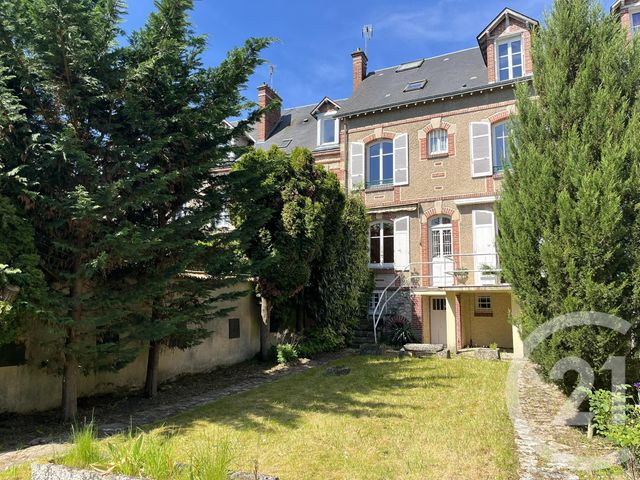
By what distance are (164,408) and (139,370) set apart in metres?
1.68

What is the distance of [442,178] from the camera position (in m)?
15.2

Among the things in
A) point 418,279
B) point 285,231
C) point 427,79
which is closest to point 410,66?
point 427,79

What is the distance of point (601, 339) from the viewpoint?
17.7ft

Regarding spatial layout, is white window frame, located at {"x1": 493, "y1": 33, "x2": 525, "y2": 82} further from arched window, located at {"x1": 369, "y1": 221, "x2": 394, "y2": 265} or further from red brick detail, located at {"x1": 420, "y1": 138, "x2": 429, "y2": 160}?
arched window, located at {"x1": 369, "y1": 221, "x2": 394, "y2": 265}

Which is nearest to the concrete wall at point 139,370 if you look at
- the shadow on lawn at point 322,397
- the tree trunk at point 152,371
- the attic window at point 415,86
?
the tree trunk at point 152,371

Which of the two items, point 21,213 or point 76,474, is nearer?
point 76,474

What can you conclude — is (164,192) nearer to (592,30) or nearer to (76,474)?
(76,474)

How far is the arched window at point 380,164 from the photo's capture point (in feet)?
53.5

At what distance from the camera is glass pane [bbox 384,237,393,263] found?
1599 cm

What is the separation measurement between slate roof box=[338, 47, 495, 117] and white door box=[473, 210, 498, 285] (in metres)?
4.31

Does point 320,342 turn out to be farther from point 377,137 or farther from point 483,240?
point 377,137

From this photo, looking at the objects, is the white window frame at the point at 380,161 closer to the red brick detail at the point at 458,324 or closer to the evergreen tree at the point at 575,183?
the red brick detail at the point at 458,324

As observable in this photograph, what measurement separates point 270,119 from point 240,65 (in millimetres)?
13863

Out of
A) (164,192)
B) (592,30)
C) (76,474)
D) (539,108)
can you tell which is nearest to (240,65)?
(164,192)
